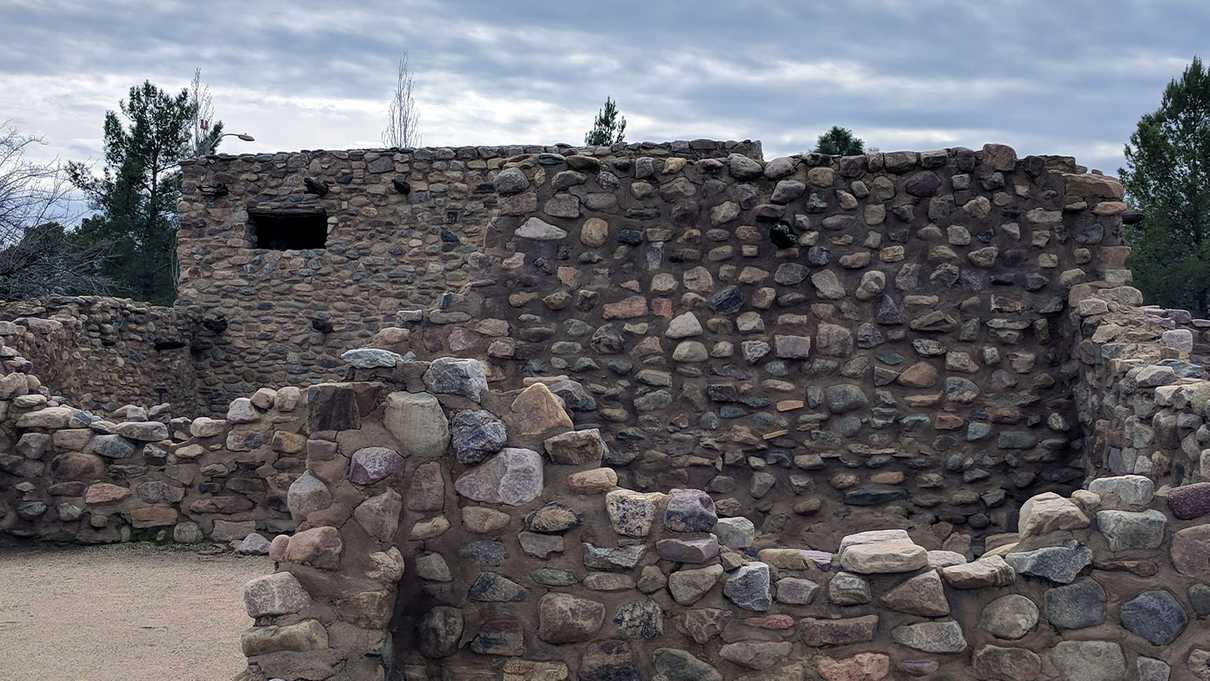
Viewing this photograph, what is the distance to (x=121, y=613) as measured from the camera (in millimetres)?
5137

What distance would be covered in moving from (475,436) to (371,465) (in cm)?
37

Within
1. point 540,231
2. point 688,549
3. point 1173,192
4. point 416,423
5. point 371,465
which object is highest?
point 1173,192

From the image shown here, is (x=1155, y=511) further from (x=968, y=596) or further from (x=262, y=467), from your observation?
(x=262, y=467)

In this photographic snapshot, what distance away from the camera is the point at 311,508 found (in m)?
3.54

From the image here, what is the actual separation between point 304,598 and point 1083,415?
4.34 m

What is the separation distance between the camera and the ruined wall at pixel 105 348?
9.16m

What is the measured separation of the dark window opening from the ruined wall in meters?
1.45

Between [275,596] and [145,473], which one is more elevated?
[275,596]

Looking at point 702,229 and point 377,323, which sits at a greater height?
point 702,229

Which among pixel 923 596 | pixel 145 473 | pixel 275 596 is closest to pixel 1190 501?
pixel 923 596

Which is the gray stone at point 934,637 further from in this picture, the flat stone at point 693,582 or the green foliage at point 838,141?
the green foliage at point 838,141

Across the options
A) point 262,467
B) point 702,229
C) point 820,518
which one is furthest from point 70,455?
point 820,518

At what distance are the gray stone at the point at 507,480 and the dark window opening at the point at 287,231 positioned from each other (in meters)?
9.34

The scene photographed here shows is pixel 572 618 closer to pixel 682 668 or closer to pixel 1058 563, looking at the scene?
pixel 682 668
